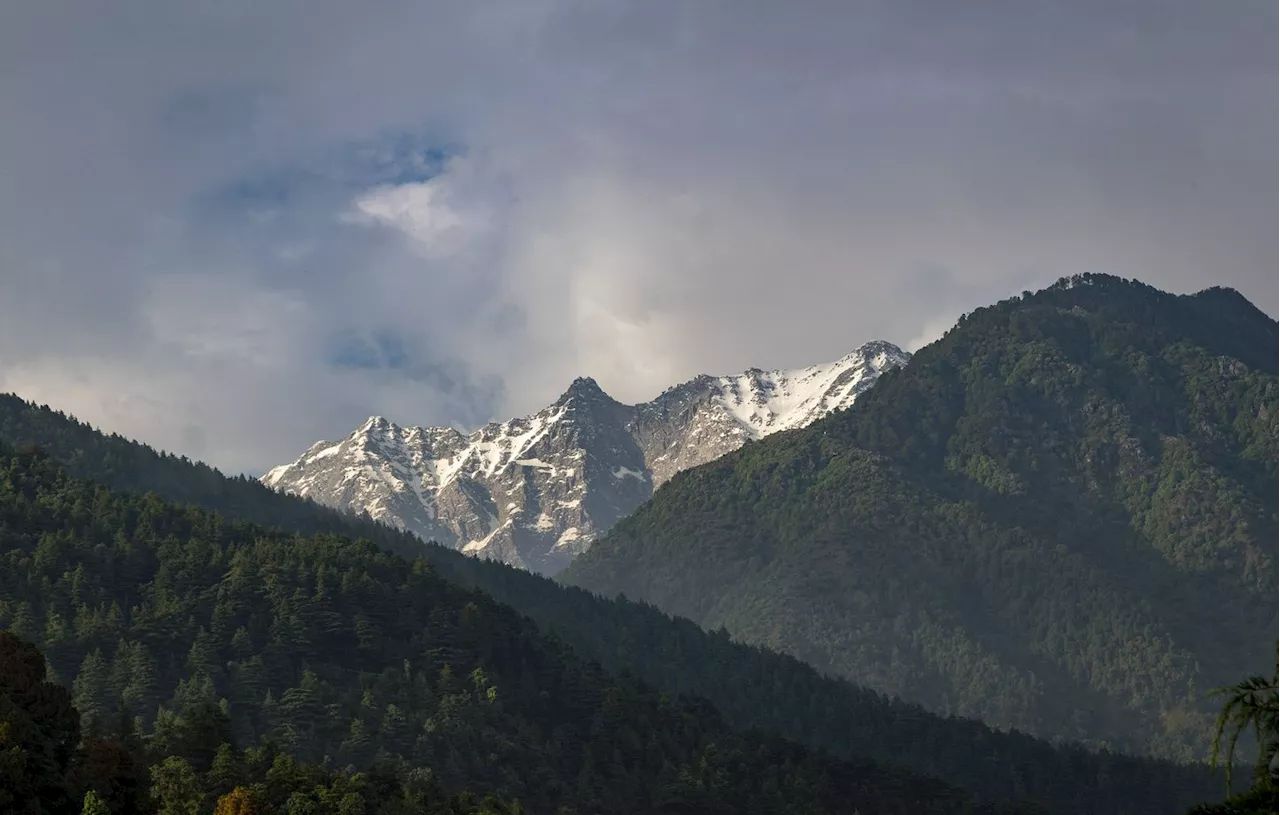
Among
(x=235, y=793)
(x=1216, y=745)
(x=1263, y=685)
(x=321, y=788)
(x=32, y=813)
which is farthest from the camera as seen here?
(x=321, y=788)

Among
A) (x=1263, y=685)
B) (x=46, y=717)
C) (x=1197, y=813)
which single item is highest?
(x=46, y=717)

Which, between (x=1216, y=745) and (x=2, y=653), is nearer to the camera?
(x=1216, y=745)

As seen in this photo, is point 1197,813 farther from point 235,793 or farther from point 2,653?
point 2,653

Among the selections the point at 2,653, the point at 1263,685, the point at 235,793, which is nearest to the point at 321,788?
the point at 235,793

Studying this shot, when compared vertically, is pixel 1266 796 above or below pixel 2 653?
below

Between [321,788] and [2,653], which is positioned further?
[321,788]

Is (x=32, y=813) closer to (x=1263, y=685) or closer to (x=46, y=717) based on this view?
(x=46, y=717)

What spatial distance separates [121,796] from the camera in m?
172

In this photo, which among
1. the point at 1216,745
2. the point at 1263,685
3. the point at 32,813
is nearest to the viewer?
the point at 1216,745

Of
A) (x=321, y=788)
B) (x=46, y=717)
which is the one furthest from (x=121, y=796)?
(x=321, y=788)

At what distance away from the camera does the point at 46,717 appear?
175 m

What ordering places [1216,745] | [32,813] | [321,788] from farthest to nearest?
1. [321,788]
2. [32,813]
3. [1216,745]

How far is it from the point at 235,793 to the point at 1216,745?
135m

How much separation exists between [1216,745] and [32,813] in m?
127
